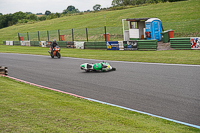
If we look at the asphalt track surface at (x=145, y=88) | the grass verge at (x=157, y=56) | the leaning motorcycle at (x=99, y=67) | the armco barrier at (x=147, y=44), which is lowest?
the asphalt track surface at (x=145, y=88)

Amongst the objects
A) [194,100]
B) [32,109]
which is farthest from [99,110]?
[194,100]

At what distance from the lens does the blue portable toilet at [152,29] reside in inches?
1075

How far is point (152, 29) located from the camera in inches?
1075

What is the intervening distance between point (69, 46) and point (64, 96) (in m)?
23.7

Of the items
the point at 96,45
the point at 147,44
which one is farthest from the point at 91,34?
the point at 147,44

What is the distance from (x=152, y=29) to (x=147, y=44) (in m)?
5.76

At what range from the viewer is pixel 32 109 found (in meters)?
5.92

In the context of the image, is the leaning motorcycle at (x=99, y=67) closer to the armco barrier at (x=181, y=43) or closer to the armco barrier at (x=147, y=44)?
the armco barrier at (x=181, y=43)

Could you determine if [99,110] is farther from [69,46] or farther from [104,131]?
[69,46]

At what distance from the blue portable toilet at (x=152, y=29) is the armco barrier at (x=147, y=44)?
5282 mm

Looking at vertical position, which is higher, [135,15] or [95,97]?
[135,15]

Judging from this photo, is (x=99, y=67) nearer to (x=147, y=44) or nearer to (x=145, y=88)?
(x=145, y=88)

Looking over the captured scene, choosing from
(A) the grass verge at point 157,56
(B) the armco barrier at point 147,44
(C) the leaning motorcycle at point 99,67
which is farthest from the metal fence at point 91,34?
(C) the leaning motorcycle at point 99,67

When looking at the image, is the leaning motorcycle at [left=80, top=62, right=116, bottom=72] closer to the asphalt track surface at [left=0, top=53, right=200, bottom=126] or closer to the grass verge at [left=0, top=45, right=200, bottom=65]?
the asphalt track surface at [left=0, top=53, right=200, bottom=126]
